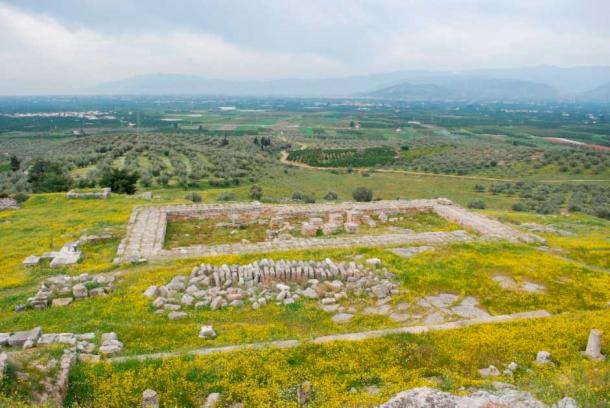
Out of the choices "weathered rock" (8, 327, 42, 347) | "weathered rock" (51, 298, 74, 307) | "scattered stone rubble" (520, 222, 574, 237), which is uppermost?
"weathered rock" (8, 327, 42, 347)

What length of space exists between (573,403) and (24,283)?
12629mm

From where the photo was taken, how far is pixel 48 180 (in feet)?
88.4

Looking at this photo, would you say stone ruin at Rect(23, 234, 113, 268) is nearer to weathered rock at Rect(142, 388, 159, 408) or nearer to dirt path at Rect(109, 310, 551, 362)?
dirt path at Rect(109, 310, 551, 362)

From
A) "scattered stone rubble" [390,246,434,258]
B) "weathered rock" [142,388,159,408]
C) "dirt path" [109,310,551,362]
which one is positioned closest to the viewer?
"weathered rock" [142,388,159,408]

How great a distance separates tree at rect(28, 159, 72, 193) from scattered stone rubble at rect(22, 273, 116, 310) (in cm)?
1778

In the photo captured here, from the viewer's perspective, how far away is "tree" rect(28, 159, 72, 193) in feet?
87.9

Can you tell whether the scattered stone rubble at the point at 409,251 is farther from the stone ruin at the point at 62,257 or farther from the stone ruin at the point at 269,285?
the stone ruin at the point at 62,257

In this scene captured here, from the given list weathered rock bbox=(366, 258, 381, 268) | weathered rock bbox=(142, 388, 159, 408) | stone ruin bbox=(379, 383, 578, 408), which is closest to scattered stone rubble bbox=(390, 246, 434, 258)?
weathered rock bbox=(366, 258, 381, 268)

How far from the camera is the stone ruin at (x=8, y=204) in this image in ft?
65.0

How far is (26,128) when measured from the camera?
10994 centimetres

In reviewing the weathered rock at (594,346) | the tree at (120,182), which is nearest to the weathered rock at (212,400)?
the weathered rock at (594,346)

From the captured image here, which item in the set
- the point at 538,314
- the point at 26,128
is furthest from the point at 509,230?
the point at 26,128

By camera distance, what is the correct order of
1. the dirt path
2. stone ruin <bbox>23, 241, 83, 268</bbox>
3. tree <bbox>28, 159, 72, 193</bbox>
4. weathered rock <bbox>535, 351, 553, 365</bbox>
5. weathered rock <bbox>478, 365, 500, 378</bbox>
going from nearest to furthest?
weathered rock <bbox>478, 365, 500, 378</bbox> → the dirt path → weathered rock <bbox>535, 351, 553, 365</bbox> → stone ruin <bbox>23, 241, 83, 268</bbox> → tree <bbox>28, 159, 72, 193</bbox>

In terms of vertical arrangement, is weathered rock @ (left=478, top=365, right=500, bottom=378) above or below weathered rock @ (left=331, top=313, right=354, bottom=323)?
above
